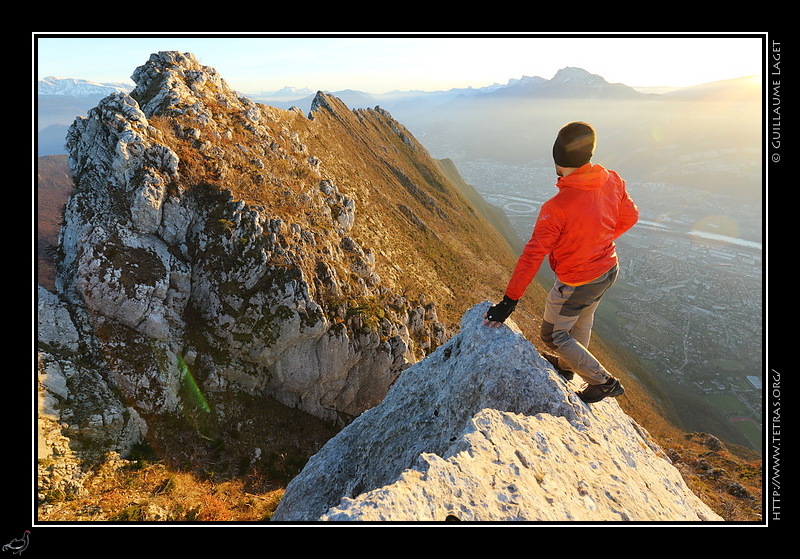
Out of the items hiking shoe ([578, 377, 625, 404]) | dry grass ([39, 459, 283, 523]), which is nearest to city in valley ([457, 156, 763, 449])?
dry grass ([39, 459, 283, 523])

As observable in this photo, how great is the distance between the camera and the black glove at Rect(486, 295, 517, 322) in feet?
25.1

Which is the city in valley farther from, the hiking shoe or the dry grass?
the hiking shoe

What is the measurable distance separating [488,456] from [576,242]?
4546 millimetres

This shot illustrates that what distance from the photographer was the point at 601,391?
8.55m

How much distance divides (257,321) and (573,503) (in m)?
A: 30.0

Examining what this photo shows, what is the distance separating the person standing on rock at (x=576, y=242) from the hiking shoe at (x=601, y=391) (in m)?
0.02

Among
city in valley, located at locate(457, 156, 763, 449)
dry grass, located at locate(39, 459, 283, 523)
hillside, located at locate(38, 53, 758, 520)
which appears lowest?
city in valley, located at locate(457, 156, 763, 449)

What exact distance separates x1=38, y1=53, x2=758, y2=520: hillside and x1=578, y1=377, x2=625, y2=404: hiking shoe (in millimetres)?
21701

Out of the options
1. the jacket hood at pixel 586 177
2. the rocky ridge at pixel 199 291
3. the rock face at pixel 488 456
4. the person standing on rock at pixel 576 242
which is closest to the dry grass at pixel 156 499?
the rocky ridge at pixel 199 291

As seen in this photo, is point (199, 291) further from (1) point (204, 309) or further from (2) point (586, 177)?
(2) point (586, 177)

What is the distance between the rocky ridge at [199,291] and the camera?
23.7 metres

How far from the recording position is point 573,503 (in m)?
6.31

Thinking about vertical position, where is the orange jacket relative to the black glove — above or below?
above
